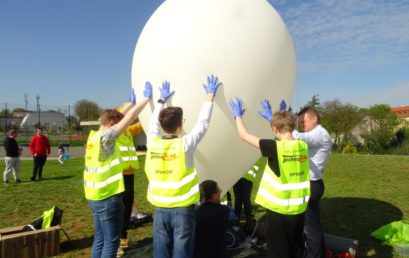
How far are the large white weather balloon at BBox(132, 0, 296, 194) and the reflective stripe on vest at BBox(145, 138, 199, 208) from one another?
15.4 inches

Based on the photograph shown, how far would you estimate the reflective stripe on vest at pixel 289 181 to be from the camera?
2.48 m

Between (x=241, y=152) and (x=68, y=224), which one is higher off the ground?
(x=241, y=152)

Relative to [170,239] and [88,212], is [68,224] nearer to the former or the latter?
[88,212]

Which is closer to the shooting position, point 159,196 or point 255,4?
point 159,196

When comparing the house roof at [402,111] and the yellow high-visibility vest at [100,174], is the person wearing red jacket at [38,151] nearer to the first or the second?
the yellow high-visibility vest at [100,174]

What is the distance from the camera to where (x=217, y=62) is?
269cm

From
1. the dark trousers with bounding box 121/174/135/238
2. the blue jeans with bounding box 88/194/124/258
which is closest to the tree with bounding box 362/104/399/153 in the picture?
the dark trousers with bounding box 121/174/135/238

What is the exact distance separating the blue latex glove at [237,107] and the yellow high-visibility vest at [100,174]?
1.07m

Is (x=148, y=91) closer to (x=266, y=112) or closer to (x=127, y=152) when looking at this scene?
(x=266, y=112)

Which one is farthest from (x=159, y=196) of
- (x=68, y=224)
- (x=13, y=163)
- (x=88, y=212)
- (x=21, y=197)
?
(x=13, y=163)

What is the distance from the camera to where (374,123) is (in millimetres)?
32562

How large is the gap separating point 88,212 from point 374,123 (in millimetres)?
32087

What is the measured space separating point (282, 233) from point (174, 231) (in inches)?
31.0

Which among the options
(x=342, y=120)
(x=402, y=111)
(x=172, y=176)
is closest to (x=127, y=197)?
(x=172, y=176)
